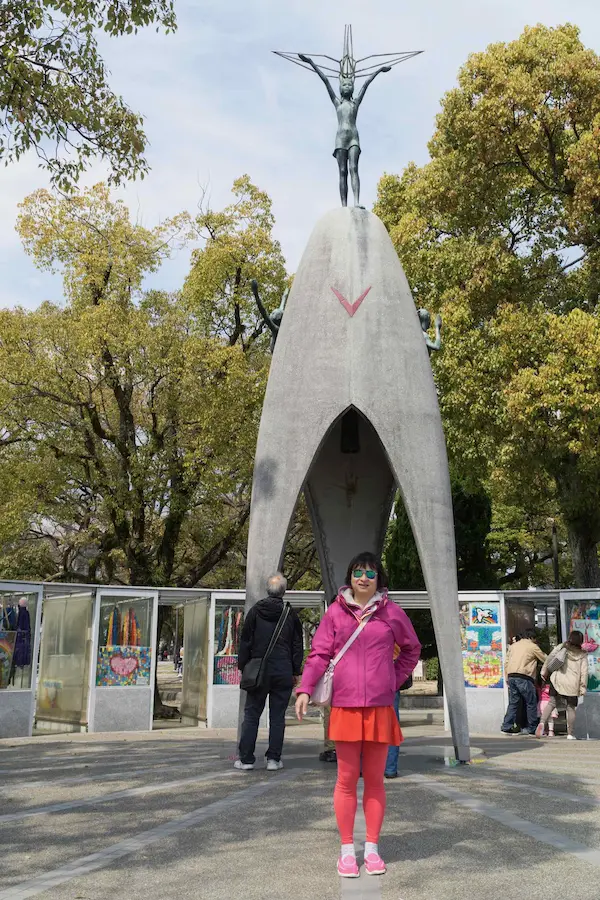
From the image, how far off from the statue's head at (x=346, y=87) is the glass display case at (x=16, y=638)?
771 cm

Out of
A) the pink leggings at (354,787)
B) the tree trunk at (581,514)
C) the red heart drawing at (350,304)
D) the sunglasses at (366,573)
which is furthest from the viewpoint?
the tree trunk at (581,514)

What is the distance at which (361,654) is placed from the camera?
4422 mm

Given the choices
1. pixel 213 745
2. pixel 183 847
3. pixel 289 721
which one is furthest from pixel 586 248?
pixel 183 847

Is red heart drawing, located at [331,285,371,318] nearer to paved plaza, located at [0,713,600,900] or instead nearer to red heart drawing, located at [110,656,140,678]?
paved plaza, located at [0,713,600,900]

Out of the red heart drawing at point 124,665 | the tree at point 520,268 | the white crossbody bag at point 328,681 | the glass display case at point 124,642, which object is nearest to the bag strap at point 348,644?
the white crossbody bag at point 328,681

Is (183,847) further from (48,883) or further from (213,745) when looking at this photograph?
(213,745)

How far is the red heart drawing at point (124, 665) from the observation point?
1312 cm

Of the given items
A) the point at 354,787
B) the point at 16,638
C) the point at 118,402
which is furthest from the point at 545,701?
the point at 118,402

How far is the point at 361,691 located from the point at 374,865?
80cm

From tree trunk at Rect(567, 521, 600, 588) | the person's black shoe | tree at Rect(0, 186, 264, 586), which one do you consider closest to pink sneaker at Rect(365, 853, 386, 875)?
the person's black shoe

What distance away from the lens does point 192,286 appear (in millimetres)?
19219

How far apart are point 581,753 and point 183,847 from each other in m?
6.25

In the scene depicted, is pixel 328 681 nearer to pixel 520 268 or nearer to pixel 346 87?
pixel 346 87

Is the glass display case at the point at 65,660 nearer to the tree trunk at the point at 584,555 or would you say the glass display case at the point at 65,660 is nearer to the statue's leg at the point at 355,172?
the statue's leg at the point at 355,172
